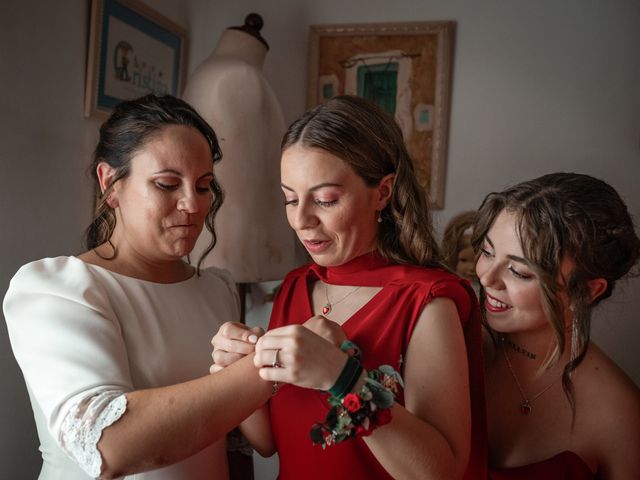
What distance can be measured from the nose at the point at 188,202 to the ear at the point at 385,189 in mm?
407

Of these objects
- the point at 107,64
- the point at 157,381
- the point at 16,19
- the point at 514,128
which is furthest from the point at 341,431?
the point at 514,128

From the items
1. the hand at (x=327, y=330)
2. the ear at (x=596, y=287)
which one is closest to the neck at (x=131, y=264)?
the hand at (x=327, y=330)

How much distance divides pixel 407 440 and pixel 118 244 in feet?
2.69

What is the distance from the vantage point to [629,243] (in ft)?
4.77

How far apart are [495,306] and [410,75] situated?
151cm

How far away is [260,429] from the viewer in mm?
1416

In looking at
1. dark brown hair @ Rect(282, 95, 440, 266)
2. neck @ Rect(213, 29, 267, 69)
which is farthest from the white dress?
neck @ Rect(213, 29, 267, 69)

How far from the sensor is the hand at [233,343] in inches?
47.2

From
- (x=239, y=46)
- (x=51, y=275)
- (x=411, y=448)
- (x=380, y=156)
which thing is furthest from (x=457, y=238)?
(x=51, y=275)

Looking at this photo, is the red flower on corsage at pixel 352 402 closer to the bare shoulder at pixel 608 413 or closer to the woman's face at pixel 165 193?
the woman's face at pixel 165 193

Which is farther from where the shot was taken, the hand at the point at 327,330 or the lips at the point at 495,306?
the lips at the point at 495,306

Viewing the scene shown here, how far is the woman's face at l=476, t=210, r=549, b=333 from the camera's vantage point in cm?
143

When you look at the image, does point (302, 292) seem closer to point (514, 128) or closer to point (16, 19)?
point (16, 19)

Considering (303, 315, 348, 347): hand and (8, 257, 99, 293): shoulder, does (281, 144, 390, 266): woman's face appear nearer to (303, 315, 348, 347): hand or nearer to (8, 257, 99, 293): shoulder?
(303, 315, 348, 347): hand
